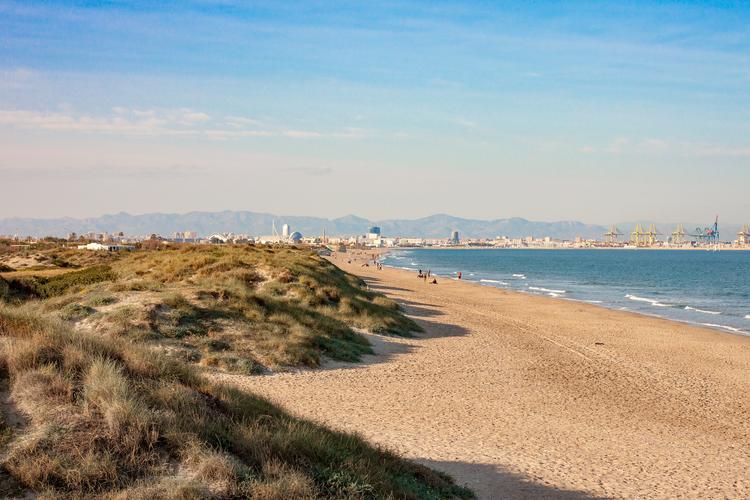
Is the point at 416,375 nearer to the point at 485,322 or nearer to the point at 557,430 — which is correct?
the point at 557,430

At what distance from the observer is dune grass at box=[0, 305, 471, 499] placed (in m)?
5.19

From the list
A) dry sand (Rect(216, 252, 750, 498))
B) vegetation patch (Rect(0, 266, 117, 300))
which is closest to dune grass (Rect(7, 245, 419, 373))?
vegetation patch (Rect(0, 266, 117, 300))

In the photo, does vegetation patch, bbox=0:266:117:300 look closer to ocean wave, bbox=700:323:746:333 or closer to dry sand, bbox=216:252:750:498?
dry sand, bbox=216:252:750:498

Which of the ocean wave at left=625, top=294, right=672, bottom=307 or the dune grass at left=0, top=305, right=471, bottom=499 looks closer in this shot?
the dune grass at left=0, top=305, right=471, bottom=499

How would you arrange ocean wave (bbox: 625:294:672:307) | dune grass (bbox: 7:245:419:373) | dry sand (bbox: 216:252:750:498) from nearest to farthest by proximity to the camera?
dry sand (bbox: 216:252:750:498), dune grass (bbox: 7:245:419:373), ocean wave (bbox: 625:294:672:307)

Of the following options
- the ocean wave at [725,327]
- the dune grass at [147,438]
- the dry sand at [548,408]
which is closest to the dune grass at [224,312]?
the dry sand at [548,408]

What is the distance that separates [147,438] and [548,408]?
35.0 ft

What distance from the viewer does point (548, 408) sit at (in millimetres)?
14375

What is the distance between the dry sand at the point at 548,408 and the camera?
9820 mm

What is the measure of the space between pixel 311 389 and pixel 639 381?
33.0 feet

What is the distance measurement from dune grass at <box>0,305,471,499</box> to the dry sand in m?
3.26

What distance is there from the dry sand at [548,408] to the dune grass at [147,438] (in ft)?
10.7

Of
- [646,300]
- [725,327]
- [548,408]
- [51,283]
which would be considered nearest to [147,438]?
[548,408]

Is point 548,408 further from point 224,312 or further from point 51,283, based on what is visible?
point 51,283
